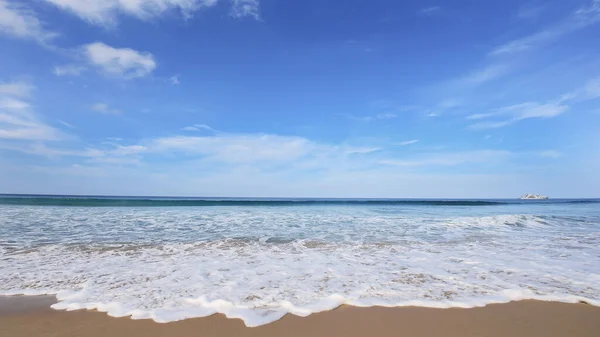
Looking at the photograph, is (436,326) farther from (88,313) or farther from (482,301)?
(88,313)

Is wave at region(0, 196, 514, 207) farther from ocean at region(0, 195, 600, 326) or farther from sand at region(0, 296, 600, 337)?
sand at region(0, 296, 600, 337)

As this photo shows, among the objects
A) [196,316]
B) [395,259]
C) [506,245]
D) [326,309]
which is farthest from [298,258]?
[506,245]

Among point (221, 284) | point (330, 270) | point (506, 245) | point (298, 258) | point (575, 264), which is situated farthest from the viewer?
point (506, 245)

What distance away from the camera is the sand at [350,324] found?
3180 mm

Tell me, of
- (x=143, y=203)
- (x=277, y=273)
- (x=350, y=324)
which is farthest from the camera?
(x=143, y=203)

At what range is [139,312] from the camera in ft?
11.9

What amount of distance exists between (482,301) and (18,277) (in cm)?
713

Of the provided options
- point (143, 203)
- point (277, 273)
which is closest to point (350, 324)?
point (277, 273)

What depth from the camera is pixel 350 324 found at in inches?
133

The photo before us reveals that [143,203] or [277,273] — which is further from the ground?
[143,203]

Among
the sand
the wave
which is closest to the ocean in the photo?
the sand

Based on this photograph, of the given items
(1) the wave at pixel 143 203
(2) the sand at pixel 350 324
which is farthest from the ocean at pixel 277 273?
(1) the wave at pixel 143 203

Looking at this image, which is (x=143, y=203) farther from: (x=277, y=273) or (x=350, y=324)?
(x=350, y=324)

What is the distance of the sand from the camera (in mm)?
3180
